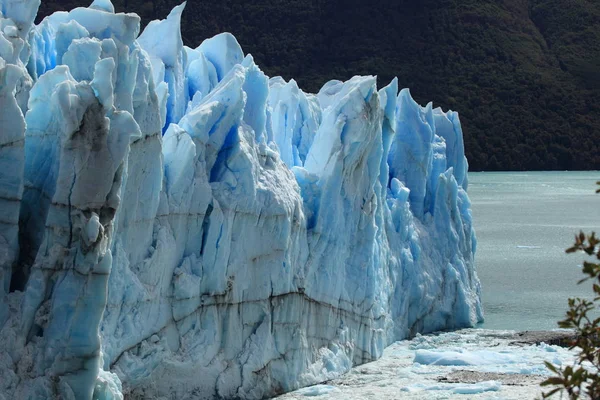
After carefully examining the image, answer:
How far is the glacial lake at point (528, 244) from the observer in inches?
666

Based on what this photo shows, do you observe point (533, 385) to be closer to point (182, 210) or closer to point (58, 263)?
point (182, 210)

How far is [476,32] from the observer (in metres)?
60.8

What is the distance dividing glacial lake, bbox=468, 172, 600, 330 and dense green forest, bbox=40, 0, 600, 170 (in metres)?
3.03

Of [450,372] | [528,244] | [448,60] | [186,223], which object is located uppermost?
[448,60]

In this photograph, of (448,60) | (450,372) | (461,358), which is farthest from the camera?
(448,60)

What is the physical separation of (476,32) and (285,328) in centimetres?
5271

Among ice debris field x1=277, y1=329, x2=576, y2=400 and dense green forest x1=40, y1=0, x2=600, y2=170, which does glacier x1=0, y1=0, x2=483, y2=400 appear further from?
dense green forest x1=40, y1=0, x2=600, y2=170

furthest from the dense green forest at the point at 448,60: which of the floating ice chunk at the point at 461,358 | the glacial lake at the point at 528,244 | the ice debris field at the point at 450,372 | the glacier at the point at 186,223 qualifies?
the floating ice chunk at the point at 461,358

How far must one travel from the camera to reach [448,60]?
5806 cm

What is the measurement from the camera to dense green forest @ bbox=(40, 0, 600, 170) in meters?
56.6

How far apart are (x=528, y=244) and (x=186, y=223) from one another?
19.7 metres

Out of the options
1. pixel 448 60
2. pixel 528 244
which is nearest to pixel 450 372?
pixel 528 244

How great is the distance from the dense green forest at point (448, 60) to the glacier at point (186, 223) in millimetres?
42698

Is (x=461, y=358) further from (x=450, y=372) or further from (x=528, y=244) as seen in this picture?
(x=528, y=244)
